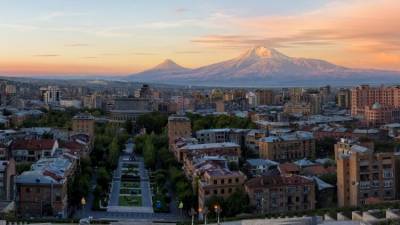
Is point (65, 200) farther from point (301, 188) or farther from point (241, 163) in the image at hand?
point (241, 163)

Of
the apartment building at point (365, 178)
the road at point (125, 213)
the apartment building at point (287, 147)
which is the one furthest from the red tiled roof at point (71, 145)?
the apartment building at point (365, 178)

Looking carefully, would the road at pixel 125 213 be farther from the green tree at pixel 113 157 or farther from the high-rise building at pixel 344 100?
the high-rise building at pixel 344 100

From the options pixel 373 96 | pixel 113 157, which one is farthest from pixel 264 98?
pixel 113 157

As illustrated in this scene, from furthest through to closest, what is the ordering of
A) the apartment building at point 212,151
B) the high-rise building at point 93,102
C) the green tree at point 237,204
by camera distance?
the high-rise building at point 93,102
the apartment building at point 212,151
the green tree at point 237,204

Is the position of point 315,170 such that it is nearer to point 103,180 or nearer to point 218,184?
point 218,184

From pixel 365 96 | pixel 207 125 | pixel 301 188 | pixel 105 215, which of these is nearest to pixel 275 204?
pixel 301 188
